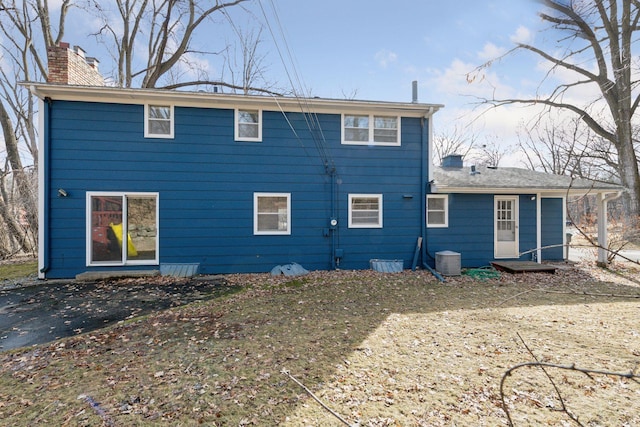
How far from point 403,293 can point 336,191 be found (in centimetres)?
345

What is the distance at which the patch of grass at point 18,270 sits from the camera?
790cm

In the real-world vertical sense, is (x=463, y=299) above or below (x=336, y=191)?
below

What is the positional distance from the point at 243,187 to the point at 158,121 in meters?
2.76

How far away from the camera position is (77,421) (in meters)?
2.50

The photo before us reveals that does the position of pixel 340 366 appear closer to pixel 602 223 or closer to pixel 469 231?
pixel 469 231

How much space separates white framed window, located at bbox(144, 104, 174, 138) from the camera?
313 inches

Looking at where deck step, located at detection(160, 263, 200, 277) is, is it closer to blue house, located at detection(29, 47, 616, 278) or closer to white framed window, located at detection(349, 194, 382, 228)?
blue house, located at detection(29, 47, 616, 278)

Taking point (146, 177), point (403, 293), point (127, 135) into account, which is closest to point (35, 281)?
point (146, 177)

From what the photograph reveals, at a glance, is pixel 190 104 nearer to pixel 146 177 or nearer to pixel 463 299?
pixel 146 177

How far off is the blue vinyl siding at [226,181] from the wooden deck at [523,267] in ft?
8.56

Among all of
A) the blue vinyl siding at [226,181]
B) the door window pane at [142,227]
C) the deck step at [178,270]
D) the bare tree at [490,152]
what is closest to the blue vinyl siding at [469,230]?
the blue vinyl siding at [226,181]

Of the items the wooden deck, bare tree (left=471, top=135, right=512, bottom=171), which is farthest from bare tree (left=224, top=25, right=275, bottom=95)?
bare tree (left=471, top=135, right=512, bottom=171)

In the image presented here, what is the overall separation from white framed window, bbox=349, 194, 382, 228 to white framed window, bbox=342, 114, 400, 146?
61.7 inches

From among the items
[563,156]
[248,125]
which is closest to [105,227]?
[248,125]
